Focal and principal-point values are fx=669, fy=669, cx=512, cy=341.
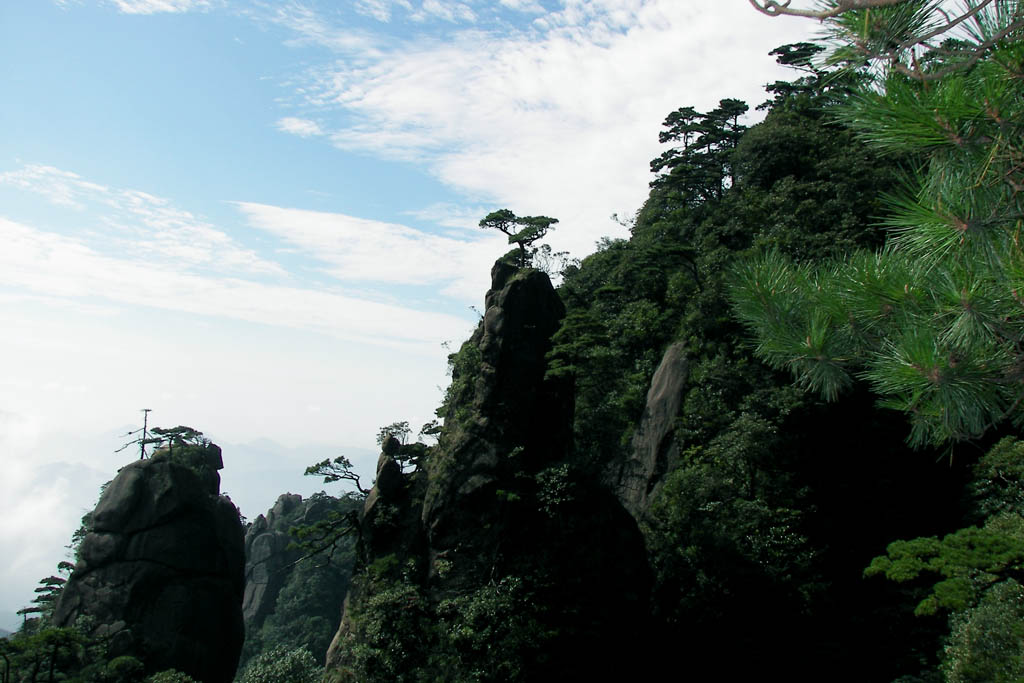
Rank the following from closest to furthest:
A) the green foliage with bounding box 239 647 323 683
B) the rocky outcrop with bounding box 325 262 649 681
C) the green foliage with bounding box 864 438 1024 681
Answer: the green foliage with bounding box 864 438 1024 681, the rocky outcrop with bounding box 325 262 649 681, the green foliage with bounding box 239 647 323 683

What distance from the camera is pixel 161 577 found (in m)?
17.1

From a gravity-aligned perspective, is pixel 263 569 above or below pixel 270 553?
below

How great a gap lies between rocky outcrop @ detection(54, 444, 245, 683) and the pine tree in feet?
57.6

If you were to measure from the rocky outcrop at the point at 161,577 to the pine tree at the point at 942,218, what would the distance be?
17546 mm

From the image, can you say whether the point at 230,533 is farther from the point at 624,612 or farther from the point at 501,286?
the point at 624,612

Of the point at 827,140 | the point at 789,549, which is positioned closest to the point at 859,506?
the point at 789,549

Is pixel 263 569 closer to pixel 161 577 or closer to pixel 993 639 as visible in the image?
pixel 161 577

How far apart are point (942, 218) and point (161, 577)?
18824mm

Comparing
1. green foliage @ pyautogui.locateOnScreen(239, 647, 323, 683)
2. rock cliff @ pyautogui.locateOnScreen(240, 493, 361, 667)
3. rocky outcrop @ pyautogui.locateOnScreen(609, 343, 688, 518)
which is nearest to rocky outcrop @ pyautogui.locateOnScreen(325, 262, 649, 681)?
rocky outcrop @ pyautogui.locateOnScreen(609, 343, 688, 518)

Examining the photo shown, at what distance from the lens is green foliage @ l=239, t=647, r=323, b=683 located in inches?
587

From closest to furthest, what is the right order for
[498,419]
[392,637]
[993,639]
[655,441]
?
[993,639]
[392,637]
[498,419]
[655,441]

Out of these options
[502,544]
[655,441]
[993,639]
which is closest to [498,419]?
[502,544]

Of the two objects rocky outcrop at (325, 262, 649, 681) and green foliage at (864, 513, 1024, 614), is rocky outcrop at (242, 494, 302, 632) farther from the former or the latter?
green foliage at (864, 513, 1024, 614)

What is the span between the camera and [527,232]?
16641mm
